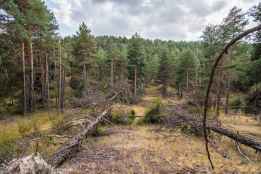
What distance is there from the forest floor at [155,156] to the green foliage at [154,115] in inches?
100

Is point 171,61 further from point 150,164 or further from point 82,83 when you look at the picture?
point 150,164

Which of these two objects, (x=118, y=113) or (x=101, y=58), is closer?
(x=118, y=113)

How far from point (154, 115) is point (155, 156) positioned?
5.80 meters

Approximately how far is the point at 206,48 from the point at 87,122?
60.6 feet

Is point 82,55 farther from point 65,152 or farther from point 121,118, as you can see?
point 65,152

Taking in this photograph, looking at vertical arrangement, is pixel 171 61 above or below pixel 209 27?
below

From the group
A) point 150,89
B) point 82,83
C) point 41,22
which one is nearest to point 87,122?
point 41,22

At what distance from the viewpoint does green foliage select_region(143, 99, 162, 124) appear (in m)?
12.8

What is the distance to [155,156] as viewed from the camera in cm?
721

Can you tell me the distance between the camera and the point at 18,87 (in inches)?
728

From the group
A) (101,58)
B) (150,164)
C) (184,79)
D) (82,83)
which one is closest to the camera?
(150,164)

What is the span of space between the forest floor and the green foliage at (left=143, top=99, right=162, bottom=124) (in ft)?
8.34

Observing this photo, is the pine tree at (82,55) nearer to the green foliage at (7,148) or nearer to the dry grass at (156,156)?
the dry grass at (156,156)

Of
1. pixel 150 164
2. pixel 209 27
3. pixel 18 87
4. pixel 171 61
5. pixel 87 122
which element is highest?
pixel 209 27
